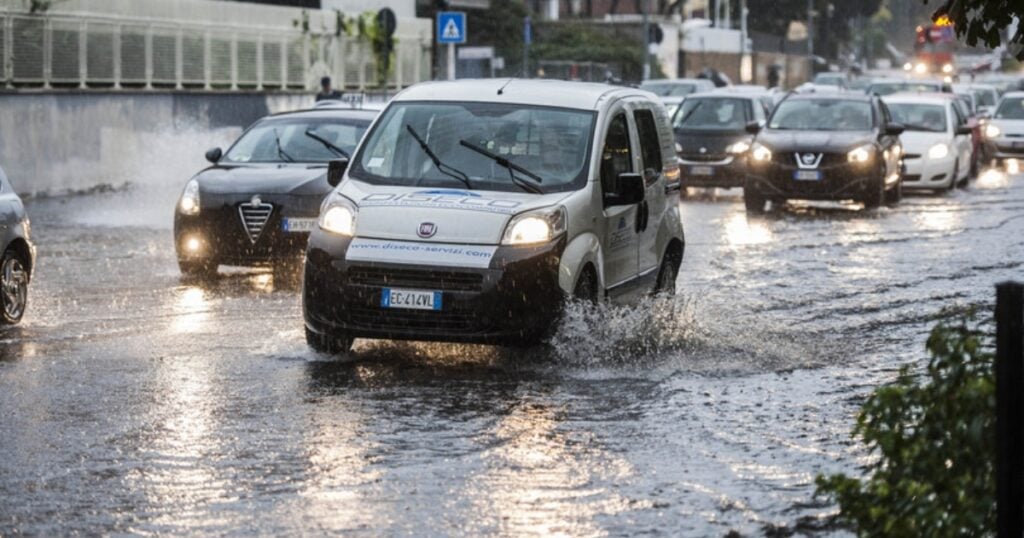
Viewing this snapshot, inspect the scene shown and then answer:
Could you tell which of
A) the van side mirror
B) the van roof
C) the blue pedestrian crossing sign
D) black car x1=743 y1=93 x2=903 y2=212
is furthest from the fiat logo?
the blue pedestrian crossing sign

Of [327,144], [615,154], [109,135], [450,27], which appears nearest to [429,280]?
[615,154]

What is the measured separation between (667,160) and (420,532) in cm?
761

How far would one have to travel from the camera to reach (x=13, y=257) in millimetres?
14188

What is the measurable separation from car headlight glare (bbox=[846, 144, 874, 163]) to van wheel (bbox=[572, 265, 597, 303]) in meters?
15.7

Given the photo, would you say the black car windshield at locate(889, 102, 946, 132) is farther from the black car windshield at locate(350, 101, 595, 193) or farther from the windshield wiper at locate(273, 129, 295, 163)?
the black car windshield at locate(350, 101, 595, 193)

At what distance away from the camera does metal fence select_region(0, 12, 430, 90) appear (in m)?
29.7

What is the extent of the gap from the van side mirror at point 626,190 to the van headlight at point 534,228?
0.84 metres

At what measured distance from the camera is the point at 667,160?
14.8m

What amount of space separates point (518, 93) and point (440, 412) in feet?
11.3

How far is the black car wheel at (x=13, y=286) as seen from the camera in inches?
551

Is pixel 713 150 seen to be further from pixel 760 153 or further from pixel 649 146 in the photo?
pixel 649 146

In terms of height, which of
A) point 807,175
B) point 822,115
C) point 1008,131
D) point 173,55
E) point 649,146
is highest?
point 173,55

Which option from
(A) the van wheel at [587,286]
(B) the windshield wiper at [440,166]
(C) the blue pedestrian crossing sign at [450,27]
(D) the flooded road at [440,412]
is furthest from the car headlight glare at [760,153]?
(A) the van wheel at [587,286]

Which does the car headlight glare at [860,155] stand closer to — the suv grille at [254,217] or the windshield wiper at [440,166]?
the suv grille at [254,217]
